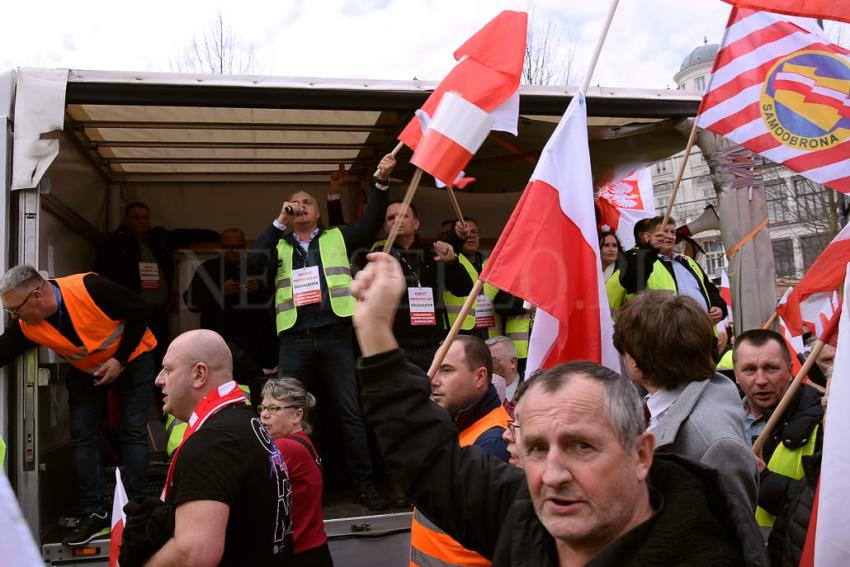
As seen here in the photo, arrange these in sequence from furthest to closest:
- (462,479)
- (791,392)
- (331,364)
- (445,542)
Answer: (331,364)
(791,392)
(445,542)
(462,479)

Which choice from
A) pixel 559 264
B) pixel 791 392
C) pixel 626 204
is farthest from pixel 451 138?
pixel 626 204

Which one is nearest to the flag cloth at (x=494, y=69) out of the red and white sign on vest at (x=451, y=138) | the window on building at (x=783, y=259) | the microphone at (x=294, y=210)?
the red and white sign on vest at (x=451, y=138)

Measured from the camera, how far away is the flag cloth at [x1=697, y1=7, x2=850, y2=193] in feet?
14.3

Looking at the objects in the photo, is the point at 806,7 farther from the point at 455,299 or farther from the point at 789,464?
the point at 455,299

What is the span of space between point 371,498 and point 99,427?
1.79 metres

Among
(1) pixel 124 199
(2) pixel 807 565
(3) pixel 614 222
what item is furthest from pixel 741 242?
(1) pixel 124 199

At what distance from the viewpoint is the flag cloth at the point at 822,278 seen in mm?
4051

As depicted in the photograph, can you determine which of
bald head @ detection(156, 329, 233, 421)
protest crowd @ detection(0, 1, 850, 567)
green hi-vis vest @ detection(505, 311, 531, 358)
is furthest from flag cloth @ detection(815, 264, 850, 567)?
green hi-vis vest @ detection(505, 311, 531, 358)

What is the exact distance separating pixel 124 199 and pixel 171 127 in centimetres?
195

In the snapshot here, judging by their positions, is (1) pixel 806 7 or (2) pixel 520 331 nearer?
(1) pixel 806 7

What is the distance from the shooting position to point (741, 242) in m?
5.69

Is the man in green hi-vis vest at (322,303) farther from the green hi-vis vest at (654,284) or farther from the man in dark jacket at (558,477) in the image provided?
the man in dark jacket at (558,477)

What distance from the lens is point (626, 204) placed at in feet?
27.2

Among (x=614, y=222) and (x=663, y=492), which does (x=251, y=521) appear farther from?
(x=614, y=222)
